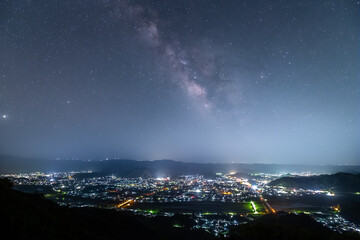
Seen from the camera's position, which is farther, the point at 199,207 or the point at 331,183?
the point at 331,183

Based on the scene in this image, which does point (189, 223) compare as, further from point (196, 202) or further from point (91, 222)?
point (196, 202)

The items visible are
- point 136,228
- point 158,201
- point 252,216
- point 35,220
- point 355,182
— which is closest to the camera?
point 35,220

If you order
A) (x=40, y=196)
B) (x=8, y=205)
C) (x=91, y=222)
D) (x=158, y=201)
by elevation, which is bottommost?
(x=158, y=201)

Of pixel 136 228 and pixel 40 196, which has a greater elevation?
pixel 40 196

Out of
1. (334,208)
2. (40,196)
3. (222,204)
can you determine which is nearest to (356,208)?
(334,208)

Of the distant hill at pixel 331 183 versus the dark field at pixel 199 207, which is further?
the distant hill at pixel 331 183

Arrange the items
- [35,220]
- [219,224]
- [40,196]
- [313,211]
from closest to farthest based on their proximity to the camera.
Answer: [35,220] → [40,196] → [219,224] → [313,211]

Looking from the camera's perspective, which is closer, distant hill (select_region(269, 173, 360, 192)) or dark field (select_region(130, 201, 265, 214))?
dark field (select_region(130, 201, 265, 214))

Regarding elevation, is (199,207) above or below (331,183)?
below
